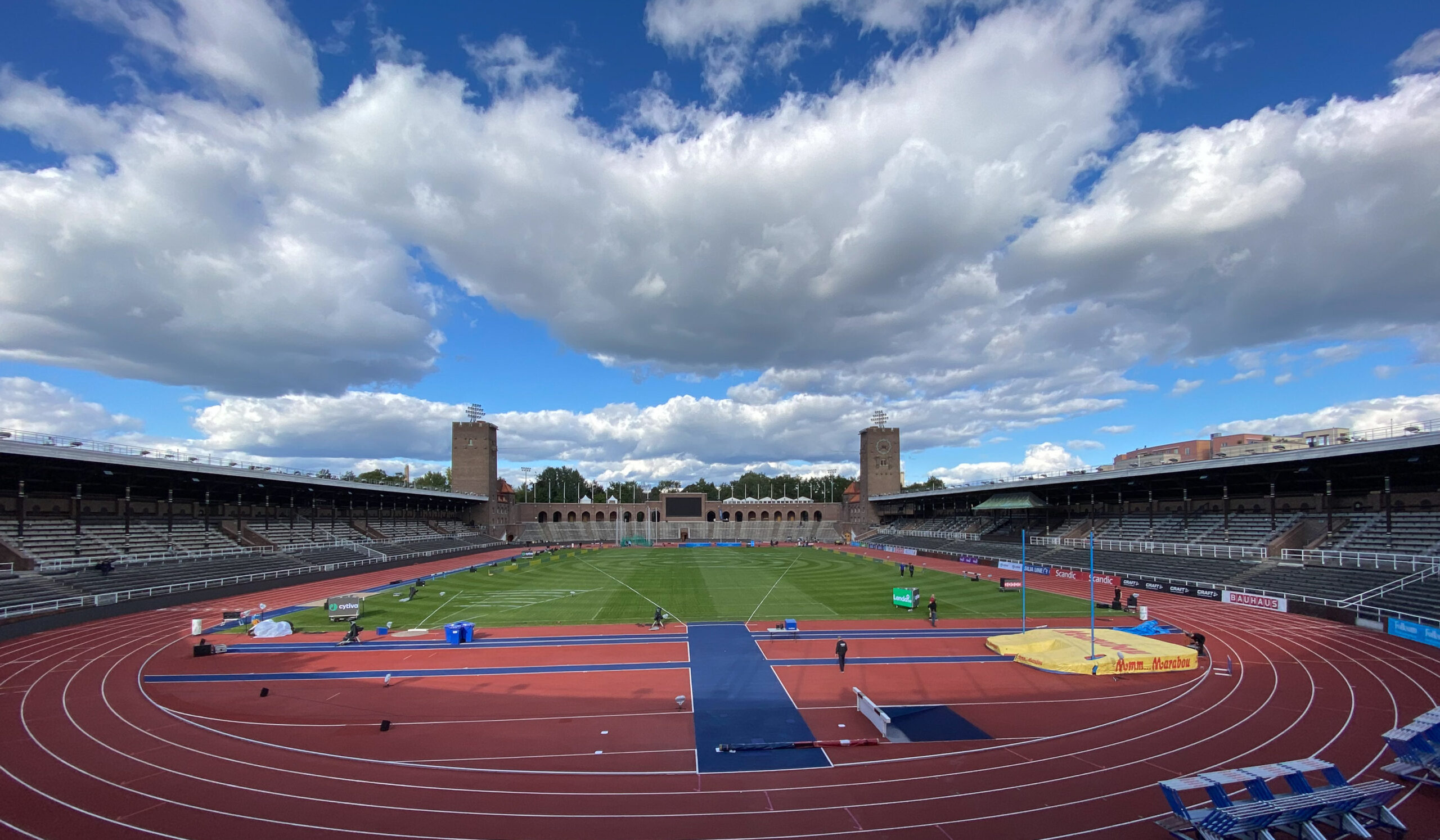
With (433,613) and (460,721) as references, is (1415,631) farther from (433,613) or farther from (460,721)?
(433,613)

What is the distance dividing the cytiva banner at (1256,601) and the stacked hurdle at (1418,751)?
78.0 ft

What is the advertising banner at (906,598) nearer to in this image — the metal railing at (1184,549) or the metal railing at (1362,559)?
the metal railing at (1362,559)

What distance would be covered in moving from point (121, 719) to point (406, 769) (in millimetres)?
9400

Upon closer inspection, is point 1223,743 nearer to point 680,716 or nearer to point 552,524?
point 680,716

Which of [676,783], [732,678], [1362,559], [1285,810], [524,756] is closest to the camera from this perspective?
[1285,810]

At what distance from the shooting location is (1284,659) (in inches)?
856

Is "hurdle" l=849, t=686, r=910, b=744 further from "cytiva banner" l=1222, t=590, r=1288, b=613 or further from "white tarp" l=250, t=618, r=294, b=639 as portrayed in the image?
"cytiva banner" l=1222, t=590, r=1288, b=613

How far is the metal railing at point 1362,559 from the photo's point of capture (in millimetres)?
29266

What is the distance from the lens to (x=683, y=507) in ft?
338

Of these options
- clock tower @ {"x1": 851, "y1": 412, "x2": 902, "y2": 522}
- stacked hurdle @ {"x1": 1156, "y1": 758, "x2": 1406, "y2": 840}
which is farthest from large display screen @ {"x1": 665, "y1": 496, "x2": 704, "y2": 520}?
stacked hurdle @ {"x1": 1156, "y1": 758, "x2": 1406, "y2": 840}

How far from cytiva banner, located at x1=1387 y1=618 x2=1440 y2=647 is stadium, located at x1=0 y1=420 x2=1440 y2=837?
4.7 inches

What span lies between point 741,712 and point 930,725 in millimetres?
4922

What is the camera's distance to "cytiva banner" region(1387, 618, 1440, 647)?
23016 millimetres

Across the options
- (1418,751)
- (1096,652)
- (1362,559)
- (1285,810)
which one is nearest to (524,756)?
(1285,810)
